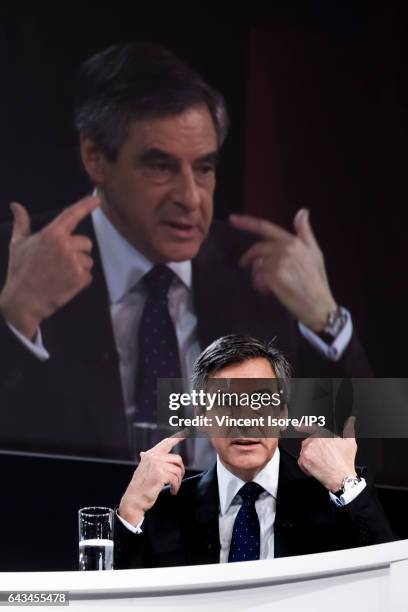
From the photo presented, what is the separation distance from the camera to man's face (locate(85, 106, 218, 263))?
387 centimetres

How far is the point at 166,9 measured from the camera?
3.85 meters

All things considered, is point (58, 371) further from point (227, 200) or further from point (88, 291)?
point (227, 200)

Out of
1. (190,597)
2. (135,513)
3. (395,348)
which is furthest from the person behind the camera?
(395,348)

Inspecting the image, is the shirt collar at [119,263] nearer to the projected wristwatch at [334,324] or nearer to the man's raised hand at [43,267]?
the man's raised hand at [43,267]

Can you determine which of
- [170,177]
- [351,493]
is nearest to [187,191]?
[170,177]

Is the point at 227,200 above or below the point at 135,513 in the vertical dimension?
above

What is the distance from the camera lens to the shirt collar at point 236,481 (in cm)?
178

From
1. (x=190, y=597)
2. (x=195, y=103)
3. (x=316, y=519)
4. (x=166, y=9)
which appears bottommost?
(x=316, y=519)

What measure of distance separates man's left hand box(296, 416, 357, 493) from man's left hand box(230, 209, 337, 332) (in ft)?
6.92

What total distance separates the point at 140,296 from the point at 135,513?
2.25 metres

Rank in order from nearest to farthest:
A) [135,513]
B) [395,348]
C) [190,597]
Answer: [190,597] → [135,513] → [395,348]

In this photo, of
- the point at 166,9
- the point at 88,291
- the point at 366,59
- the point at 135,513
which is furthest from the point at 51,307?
the point at 135,513

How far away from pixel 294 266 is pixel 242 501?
2188mm

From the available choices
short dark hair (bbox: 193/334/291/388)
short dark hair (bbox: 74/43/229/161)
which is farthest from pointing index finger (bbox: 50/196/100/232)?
short dark hair (bbox: 193/334/291/388)
